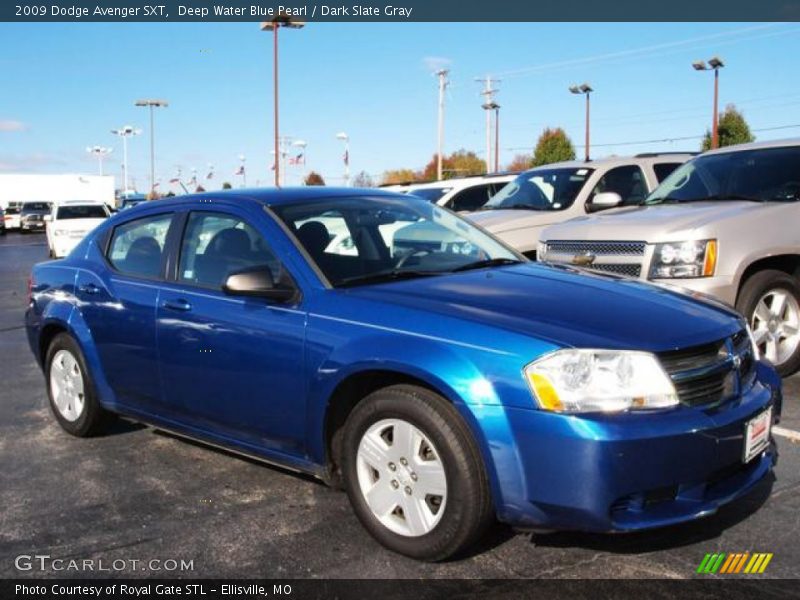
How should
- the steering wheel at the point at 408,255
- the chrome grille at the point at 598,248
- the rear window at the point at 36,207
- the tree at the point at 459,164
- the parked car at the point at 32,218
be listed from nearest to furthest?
1. the steering wheel at the point at 408,255
2. the chrome grille at the point at 598,248
3. the parked car at the point at 32,218
4. the rear window at the point at 36,207
5. the tree at the point at 459,164

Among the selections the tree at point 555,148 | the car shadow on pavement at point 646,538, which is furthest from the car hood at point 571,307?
the tree at point 555,148

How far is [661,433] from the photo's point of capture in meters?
3.05

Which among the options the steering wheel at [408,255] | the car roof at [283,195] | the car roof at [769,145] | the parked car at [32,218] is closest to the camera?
the steering wheel at [408,255]

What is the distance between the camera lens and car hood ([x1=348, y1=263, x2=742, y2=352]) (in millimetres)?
3250

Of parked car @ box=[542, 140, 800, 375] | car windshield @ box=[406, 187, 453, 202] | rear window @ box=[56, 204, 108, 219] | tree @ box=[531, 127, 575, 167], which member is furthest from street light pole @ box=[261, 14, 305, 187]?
tree @ box=[531, 127, 575, 167]

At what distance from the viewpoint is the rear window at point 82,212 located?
25094 millimetres

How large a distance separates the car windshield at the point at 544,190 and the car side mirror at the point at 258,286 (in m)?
6.78

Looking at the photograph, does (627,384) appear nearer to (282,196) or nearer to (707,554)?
(707,554)

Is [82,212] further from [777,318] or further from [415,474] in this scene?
[415,474]

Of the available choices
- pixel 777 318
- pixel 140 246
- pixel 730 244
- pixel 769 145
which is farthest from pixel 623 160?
pixel 140 246

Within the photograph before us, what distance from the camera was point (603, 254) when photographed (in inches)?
259

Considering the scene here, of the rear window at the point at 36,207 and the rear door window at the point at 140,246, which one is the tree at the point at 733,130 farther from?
the rear door window at the point at 140,246

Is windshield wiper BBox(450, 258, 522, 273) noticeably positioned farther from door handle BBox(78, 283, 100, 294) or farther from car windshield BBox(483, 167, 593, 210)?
car windshield BBox(483, 167, 593, 210)

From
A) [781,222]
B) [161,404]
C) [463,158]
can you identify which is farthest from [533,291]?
[463,158]
